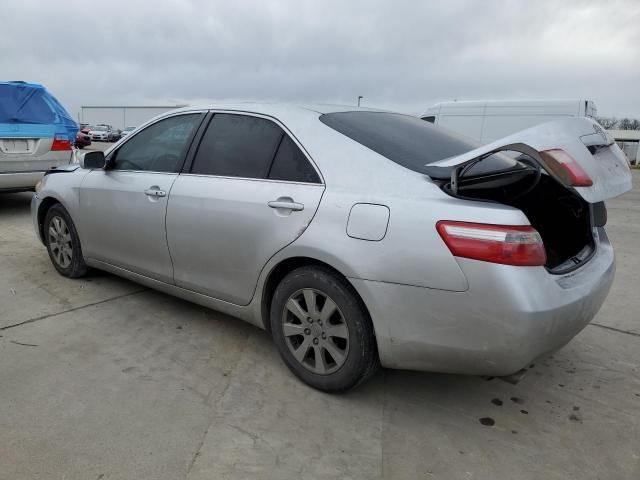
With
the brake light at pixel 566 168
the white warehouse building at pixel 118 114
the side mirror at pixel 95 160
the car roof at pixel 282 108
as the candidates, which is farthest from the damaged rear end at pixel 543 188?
the white warehouse building at pixel 118 114

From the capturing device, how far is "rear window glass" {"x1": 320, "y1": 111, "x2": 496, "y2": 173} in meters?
2.67

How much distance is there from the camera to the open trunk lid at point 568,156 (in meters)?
2.16

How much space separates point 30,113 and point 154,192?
189 inches

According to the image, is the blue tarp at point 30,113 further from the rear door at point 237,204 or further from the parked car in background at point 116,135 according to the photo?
the parked car in background at point 116,135

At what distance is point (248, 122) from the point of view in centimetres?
318

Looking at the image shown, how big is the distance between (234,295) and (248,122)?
3.56 feet

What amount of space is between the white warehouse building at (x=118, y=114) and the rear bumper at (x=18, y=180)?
146ft

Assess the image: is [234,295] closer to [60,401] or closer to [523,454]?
[60,401]

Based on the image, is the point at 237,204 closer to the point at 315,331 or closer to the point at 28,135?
the point at 315,331

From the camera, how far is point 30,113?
704 cm

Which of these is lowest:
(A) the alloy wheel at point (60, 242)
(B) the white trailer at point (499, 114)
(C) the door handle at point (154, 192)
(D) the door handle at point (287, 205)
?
(A) the alloy wheel at point (60, 242)

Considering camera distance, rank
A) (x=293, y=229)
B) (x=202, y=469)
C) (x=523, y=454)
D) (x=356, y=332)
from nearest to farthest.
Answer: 1. (x=202, y=469)
2. (x=523, y=454)
3. (x=356, y=332)
4. (x=293, y=229)

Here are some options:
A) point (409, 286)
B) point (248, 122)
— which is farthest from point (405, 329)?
point (248, 122)

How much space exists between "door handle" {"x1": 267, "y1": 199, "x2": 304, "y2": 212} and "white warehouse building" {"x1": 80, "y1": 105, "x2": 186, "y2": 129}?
49.5 m
